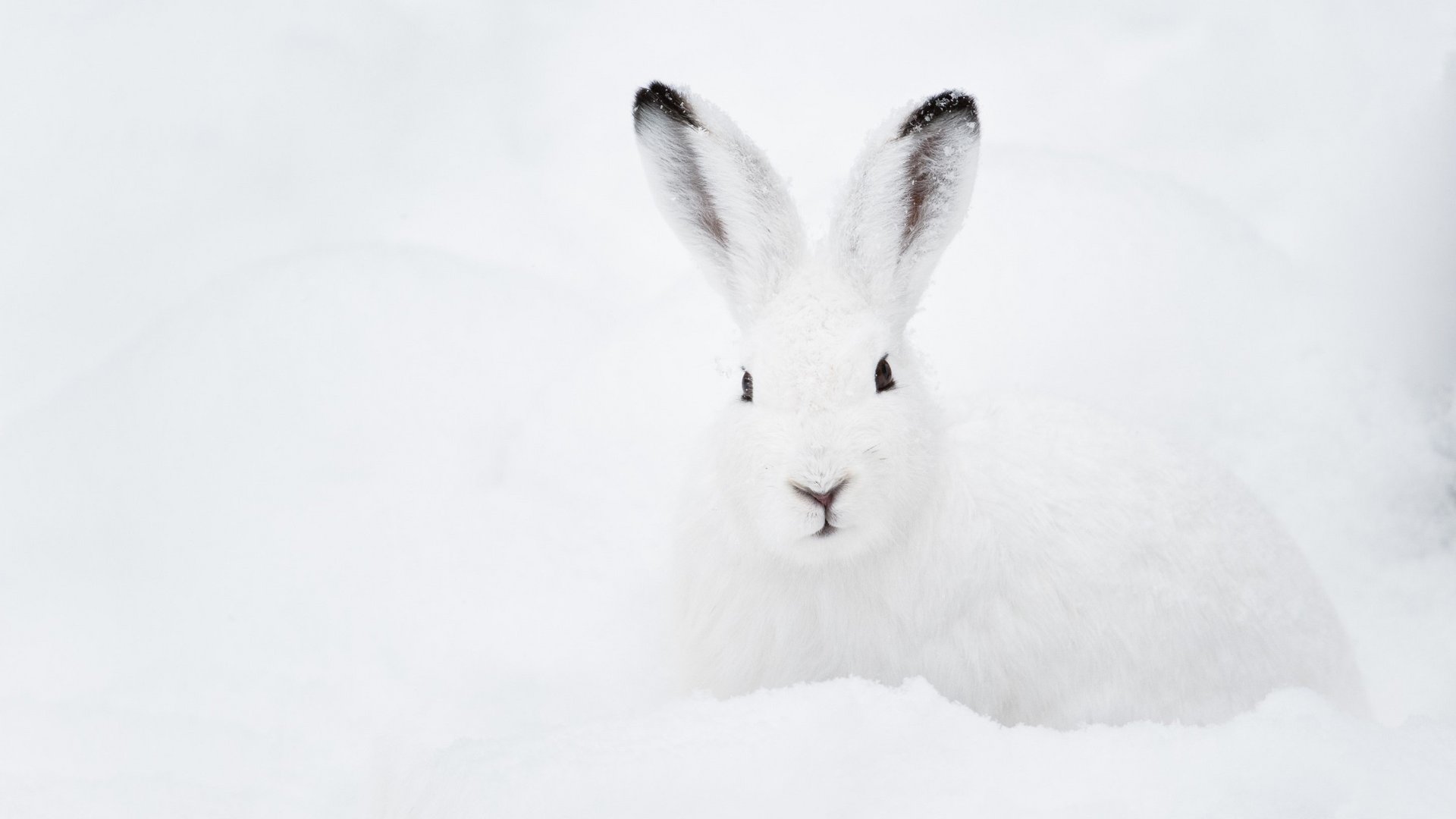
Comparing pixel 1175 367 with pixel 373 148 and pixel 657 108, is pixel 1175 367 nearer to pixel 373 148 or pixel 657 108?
pixel 657 108

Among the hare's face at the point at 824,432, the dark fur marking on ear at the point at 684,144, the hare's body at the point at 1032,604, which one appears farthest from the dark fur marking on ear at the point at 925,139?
the hare's body at the point at 1032,604

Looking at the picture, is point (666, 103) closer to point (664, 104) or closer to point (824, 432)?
point (664, 104)

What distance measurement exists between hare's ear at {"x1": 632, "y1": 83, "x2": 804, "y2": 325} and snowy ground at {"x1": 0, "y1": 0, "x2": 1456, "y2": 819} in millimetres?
1116

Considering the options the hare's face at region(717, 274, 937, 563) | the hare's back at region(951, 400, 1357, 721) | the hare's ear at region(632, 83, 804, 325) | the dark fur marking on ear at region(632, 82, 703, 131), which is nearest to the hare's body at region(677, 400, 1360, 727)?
the hare's back at region(951, 400, 1357, 721)

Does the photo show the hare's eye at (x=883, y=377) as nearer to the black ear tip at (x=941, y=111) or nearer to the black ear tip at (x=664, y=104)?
the black ear tip at (x=941, y=111)

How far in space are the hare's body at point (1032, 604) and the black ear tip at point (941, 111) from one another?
3.04 feet

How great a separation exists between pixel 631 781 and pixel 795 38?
4.66 metres

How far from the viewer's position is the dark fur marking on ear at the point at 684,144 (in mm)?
2934

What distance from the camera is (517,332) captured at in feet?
17.5

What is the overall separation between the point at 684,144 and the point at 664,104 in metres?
0.12

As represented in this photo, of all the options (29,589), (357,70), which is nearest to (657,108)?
(29,589)

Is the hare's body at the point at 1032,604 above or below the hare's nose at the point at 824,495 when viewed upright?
below

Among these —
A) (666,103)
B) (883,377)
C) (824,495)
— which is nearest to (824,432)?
(824,495)

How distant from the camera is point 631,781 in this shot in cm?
226
